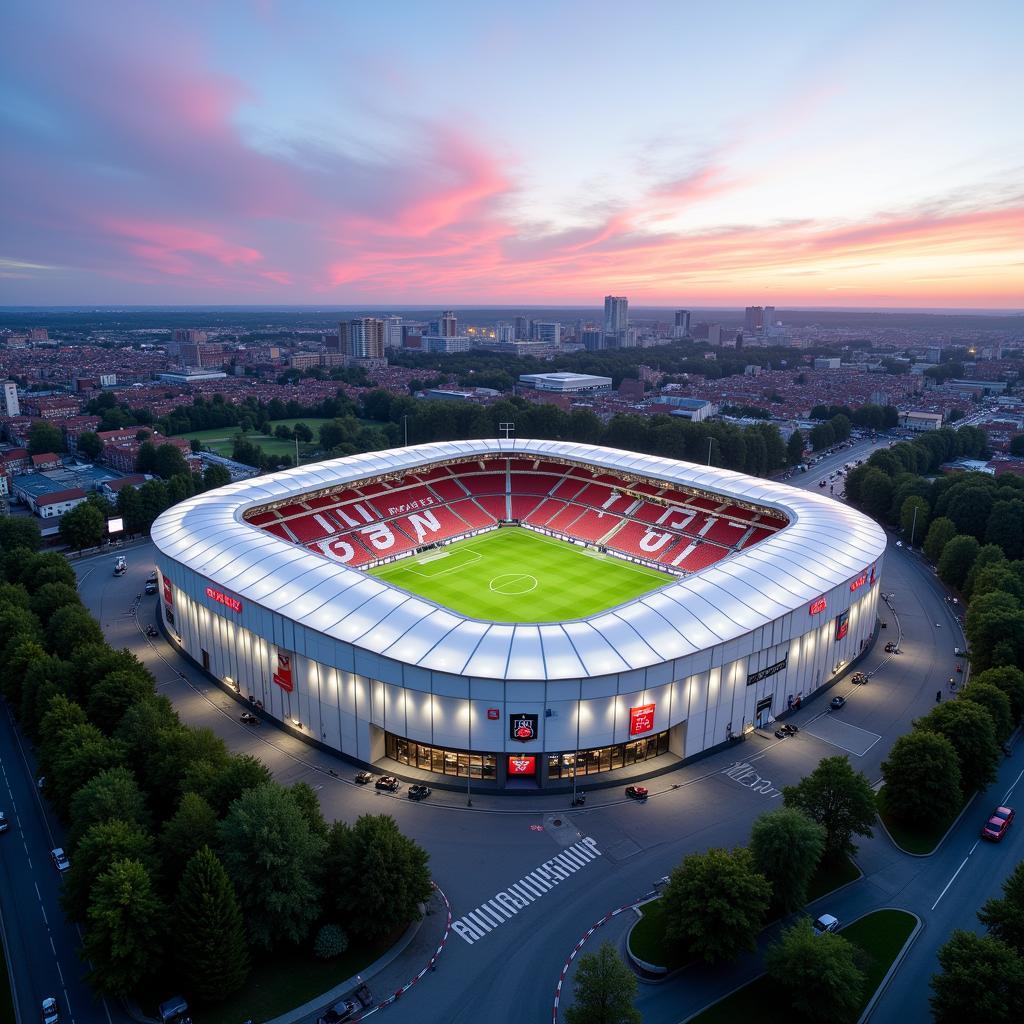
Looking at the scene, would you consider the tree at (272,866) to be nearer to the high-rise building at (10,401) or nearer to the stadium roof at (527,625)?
the stadium roof at (527,625)

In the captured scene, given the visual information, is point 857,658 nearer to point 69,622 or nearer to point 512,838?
point 512,838

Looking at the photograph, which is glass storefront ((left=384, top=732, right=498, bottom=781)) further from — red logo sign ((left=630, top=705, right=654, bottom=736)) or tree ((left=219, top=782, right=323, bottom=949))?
tree ((left=219, top=782, right=323, bottom=949))

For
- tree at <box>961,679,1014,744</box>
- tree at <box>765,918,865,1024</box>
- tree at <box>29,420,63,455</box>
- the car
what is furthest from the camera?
tree at <box>29,420,63,455</box>

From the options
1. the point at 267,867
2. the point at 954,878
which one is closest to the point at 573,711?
the point at 267,867

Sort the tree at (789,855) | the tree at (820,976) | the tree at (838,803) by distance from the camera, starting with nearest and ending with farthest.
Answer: the tree at (820,976) < the tree at (789,855) < the tree at (838,803)

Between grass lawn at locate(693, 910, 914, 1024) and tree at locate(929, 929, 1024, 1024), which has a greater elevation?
tree at locate(929, 929, 1024, 1024)

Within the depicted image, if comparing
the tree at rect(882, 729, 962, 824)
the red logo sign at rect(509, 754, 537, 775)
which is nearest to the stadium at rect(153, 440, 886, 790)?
the red logo sign at rect(509, 754, 537, 775)

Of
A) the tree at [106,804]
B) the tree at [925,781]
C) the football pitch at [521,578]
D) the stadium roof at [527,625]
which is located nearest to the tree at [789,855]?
the tree at [925,781]
